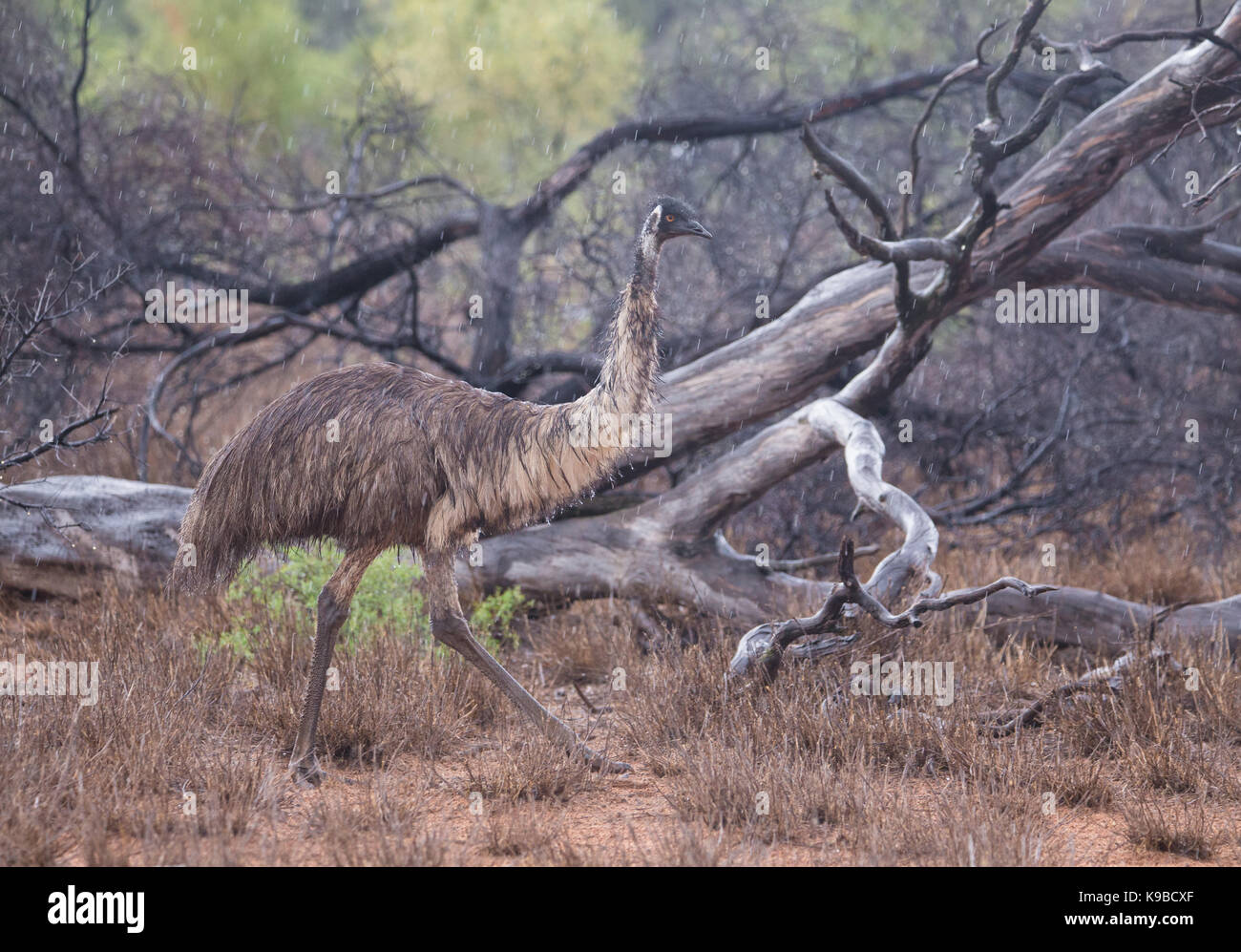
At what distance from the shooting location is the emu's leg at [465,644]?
462 centimetres

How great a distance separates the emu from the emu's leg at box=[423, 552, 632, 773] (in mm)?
11

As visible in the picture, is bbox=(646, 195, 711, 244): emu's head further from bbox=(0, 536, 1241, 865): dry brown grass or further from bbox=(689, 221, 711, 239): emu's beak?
bbox=(0, 536, 1241, 865): dry brown grass

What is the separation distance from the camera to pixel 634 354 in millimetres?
4410

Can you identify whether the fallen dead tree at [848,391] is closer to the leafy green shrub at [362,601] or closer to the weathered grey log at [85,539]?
the weathered grey log at [85,539]

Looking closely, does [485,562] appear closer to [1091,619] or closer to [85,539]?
[85,539]

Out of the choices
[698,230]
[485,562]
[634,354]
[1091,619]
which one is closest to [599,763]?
[634,354]

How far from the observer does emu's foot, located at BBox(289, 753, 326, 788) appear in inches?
171

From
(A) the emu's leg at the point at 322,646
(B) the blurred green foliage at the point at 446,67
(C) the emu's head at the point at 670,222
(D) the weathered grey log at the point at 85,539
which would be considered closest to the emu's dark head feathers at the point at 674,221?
(C) the emu's head at the point at 670,222

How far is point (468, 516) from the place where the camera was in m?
4.55

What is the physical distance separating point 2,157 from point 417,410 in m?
6.01

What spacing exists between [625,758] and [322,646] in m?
1.33

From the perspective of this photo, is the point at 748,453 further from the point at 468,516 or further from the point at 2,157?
the point at 2,157
